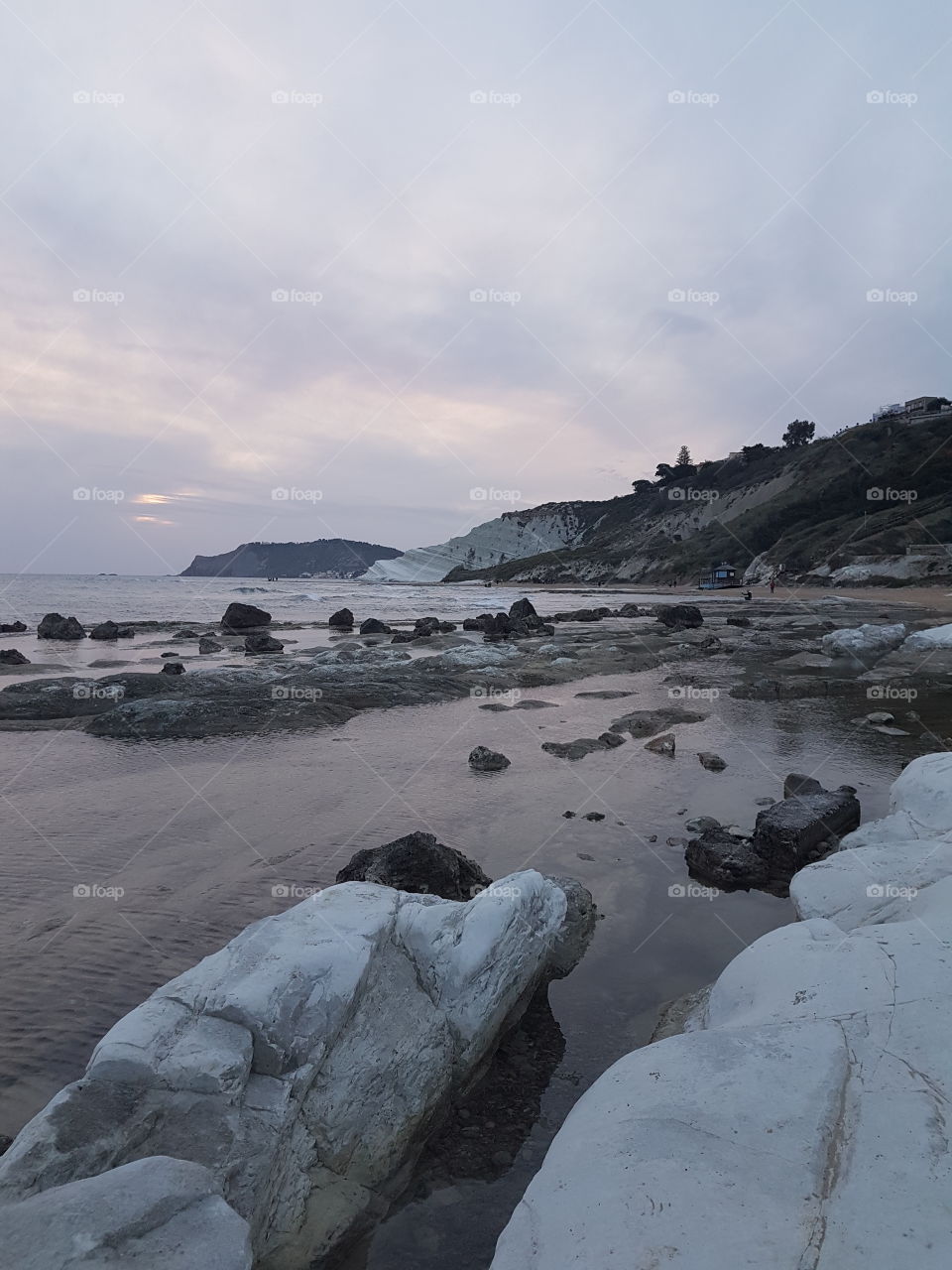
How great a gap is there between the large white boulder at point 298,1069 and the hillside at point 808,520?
67078 mm

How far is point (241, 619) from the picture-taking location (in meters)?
Answer: 42.2

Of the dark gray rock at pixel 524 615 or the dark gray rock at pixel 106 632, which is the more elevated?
the dark gray rock at pixel 524 615

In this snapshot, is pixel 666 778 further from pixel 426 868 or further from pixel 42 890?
pixel 42 890

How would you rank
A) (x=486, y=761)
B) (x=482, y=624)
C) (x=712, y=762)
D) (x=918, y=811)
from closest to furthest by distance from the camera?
(x=918, y=811)
(x=712, y=762)
(x=486, y=761)
(x=482, y=624)

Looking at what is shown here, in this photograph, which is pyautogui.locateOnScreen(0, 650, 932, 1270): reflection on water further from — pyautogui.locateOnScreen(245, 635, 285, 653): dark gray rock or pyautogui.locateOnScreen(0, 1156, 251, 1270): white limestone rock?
pyautogui.locateOnScreen(245, 635, 285, 653): dark gray rock

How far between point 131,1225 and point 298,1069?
1267 millimetres

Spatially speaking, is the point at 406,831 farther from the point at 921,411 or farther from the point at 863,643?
the point at 921,411

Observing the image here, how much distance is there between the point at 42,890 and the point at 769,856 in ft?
28.2

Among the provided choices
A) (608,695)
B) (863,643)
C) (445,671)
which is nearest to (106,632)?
(445,671)

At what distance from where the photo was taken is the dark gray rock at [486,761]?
12750 millimetres

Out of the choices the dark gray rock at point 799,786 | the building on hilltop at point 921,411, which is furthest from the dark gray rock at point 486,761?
the building on hilltop at point 921,411

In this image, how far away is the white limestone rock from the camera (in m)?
2.83

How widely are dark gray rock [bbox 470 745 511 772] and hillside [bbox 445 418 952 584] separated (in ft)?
198

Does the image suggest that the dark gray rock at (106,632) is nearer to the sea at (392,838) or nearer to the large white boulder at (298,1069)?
the sea at (392,838)
